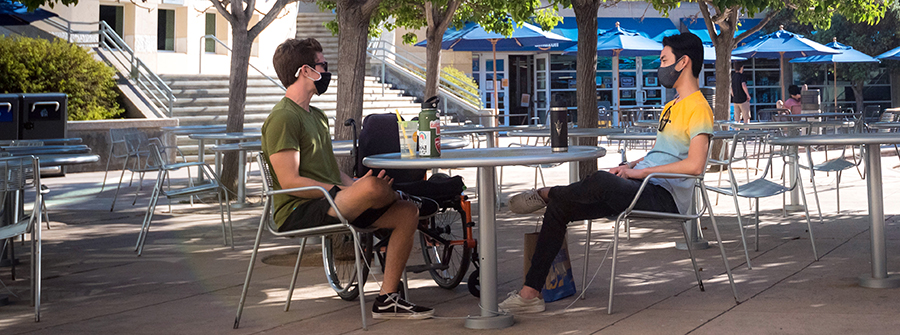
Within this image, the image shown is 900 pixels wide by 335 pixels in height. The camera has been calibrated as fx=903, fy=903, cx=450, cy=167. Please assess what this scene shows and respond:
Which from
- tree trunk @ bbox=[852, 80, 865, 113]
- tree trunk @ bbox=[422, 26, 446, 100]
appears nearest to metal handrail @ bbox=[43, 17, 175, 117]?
tree trunk @ bbox=[422, 26, 446, 100]

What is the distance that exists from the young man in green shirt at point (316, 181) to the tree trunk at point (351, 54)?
201 centimetres

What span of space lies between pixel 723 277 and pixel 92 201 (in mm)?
7542

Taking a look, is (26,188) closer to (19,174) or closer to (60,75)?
(19,174)

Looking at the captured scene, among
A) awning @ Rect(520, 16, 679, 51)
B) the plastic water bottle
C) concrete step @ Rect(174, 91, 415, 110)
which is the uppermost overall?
awning @ Rect(520, 16, 679, 51)

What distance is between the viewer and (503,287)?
16.5ft

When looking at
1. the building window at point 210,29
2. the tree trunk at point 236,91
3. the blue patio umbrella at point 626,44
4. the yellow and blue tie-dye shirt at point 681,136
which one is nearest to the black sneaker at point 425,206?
the yellow and blue tie-dye shirt at point 681,136

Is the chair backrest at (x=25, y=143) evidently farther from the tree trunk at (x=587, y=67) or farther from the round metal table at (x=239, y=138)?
the tree trunk at (x=587, y=67)

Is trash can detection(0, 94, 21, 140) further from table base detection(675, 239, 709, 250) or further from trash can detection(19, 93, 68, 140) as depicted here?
table base detection(675, 239, 709, 250)

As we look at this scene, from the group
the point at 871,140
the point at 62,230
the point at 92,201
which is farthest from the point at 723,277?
the point at 92,201

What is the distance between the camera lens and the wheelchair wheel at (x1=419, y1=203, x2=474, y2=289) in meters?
4.88

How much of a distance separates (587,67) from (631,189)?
4282 millimetres

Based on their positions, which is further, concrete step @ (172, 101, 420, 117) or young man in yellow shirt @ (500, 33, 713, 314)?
concrete step @ (172, 101, 420, 117)

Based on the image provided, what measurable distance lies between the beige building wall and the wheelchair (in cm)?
1613

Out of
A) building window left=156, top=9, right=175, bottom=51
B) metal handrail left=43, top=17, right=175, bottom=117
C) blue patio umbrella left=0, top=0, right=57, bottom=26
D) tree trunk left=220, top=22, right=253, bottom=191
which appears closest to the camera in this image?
tree trunk left=220, top=22, right=253, bottom=191
